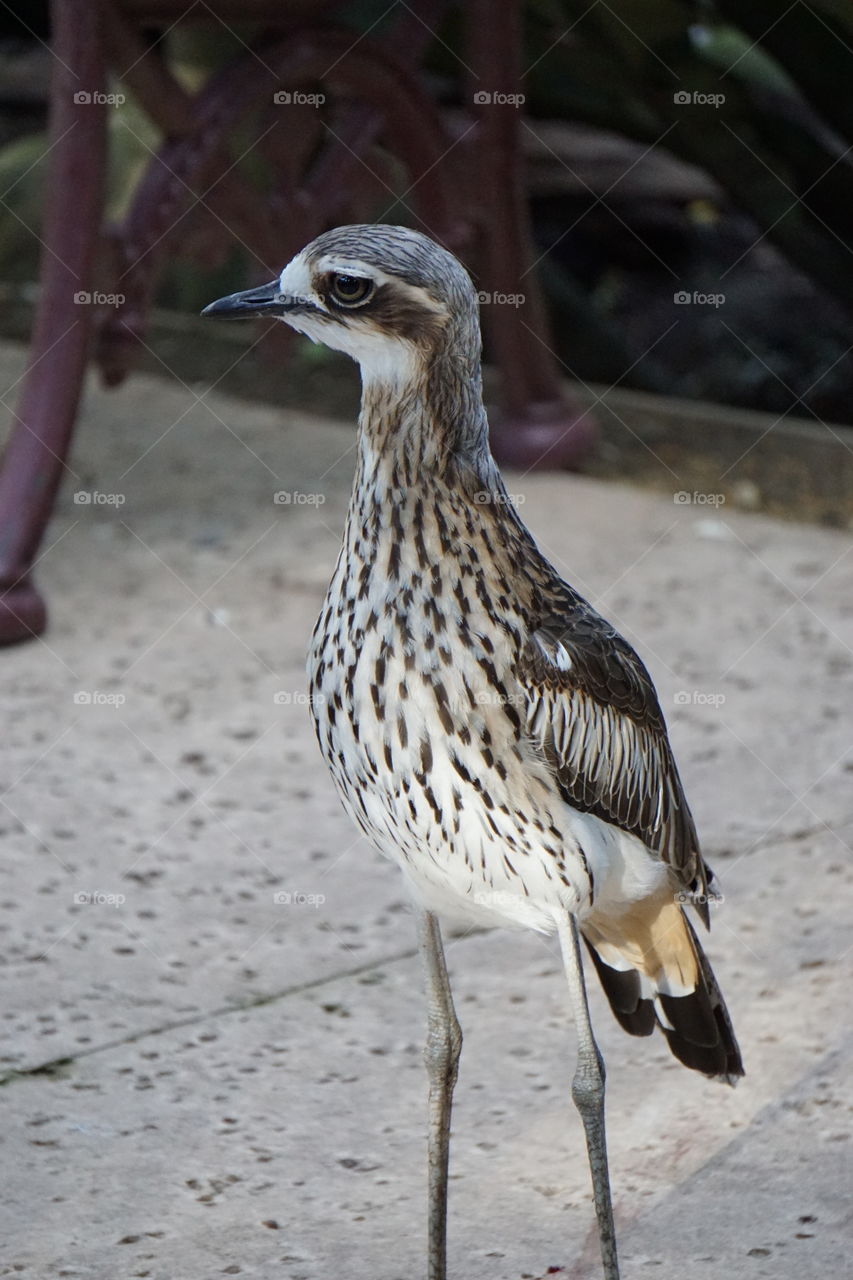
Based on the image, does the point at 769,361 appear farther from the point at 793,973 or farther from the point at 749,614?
the point at 793,973

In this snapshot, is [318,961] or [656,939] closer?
[656,939]

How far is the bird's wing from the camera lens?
2566 millimetres

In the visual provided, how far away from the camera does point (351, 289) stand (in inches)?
95.8
